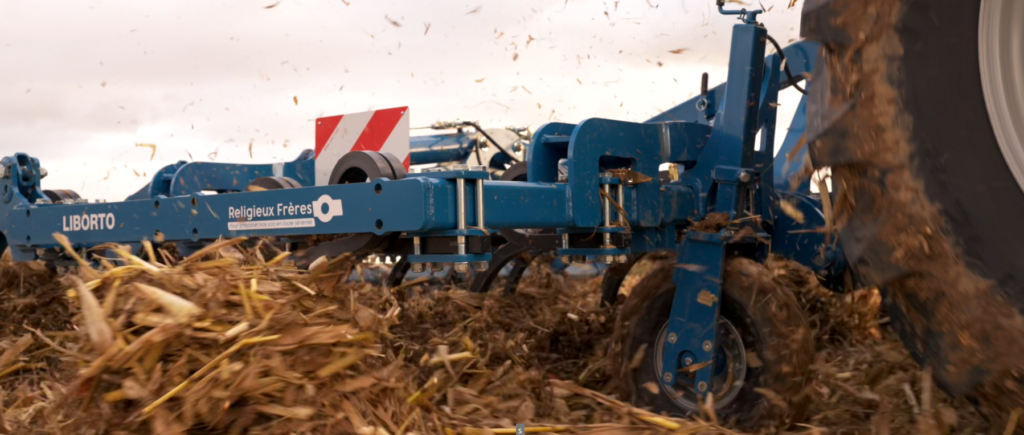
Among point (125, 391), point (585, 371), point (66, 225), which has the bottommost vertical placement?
point (585, 371)

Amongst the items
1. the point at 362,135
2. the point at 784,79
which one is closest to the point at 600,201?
the point at 784,79

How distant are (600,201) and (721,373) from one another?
0.75 meters

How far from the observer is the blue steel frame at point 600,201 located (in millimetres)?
2582

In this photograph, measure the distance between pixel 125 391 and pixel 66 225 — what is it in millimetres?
2385

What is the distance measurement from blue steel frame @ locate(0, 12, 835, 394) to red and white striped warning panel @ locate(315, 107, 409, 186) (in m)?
1.02

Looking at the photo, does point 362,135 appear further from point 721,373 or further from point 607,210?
point 721,373

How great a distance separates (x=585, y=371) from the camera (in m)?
3.45

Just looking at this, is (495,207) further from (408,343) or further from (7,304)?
(7,304)

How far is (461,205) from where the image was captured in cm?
253

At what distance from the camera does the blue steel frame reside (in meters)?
2.58

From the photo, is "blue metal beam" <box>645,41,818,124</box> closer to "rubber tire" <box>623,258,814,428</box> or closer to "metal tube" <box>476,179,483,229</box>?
"rubber tire" <box>623,258,814,428</box>

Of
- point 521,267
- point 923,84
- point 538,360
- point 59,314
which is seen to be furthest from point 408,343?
point 923,84

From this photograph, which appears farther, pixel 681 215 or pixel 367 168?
pixel 681 215

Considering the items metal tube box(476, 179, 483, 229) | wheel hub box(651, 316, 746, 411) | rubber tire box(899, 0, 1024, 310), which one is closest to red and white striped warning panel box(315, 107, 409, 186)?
metal tube box(476, 179, 483, 229)
